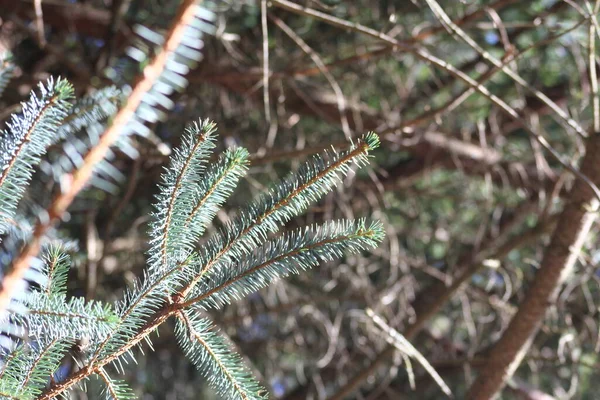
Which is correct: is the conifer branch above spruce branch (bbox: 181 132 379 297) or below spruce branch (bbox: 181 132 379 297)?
above

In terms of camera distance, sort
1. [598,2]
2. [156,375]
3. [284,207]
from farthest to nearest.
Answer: [156,375] < [598,2] < [284,207]

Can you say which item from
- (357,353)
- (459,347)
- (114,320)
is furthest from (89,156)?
(459,347)

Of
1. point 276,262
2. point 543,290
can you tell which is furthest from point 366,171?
point 276,262

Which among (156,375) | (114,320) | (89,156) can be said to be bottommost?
(156,375)

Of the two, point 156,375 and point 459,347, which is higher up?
point 459,347

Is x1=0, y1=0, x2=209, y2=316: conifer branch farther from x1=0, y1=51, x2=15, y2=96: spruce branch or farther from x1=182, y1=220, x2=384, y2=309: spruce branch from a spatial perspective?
x1=0, y1=51, x2=15, y2=96: spruce branch


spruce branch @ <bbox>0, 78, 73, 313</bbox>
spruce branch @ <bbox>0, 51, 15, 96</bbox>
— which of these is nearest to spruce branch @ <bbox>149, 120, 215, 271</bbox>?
spruce branch @ <bbox>0, 78, 73, 313</bbox>

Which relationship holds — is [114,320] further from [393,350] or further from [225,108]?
[225,108]

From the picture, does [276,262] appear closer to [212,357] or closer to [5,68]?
[212,357]

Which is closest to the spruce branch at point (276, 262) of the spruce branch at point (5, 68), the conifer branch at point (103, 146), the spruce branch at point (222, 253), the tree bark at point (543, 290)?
the spruce branch at point (222, 253)
